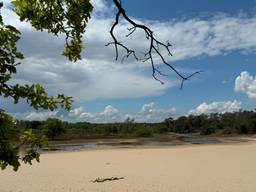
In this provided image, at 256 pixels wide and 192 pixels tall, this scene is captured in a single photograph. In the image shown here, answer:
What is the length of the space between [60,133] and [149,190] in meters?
63.4

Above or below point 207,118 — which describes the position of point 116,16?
below

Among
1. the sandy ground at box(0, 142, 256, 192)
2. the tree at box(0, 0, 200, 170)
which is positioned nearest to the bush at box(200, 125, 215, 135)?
the sandy ground at box(0, 142, 256, 192)

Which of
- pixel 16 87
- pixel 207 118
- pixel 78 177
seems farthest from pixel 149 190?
pixel 207 118

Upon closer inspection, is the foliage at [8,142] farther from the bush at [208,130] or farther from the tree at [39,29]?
the bush at [208,130]

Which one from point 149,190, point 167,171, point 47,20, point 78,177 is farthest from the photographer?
point 167,171

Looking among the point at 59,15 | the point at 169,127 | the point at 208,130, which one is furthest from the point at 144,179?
the point at 169,127

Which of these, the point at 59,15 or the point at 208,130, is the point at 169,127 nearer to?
the point at 208,130

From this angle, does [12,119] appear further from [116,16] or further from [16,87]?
[116,16]

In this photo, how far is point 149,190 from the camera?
1620cm

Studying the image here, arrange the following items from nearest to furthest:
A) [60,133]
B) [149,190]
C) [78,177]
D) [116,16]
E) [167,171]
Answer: [116,16] → [149,190] → [78,177] → [167,171] → [60,133]

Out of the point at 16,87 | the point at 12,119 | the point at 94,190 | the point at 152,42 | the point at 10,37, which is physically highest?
the point at 152,42

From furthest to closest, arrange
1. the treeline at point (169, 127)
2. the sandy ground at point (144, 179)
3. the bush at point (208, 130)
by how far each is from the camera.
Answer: the bush at point (208, 130) < the treeline at point (169, 127) < the sandy ground at point (144, 179)

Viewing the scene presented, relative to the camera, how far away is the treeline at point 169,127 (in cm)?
8166

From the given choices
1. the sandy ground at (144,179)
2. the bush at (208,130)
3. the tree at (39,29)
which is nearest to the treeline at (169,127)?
the bush at (208,130)
